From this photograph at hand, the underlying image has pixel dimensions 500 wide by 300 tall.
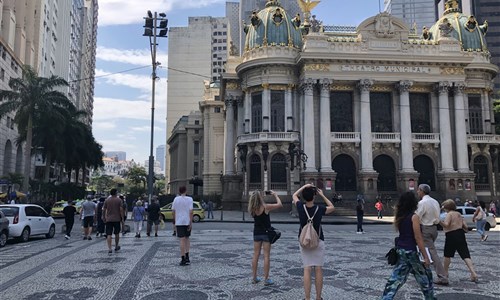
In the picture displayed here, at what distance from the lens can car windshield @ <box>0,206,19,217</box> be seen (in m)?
17.4

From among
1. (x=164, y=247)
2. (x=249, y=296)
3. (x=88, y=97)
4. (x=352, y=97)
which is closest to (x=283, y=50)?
(x=352, y=97)

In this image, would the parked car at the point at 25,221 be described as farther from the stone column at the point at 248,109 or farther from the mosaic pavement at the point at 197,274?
the stone column at the point at 248,109

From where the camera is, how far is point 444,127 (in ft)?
142

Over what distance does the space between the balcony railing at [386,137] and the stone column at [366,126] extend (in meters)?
0.97

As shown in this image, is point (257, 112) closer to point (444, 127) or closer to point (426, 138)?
point (426, 138)

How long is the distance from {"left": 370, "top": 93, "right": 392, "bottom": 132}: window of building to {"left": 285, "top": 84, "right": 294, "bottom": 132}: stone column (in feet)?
29.1

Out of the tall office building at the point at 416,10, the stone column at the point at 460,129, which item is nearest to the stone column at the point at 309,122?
the stone column at the point at 460,129

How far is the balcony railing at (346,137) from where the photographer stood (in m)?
42.6

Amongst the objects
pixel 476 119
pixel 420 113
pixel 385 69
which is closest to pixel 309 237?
pixel 385 69

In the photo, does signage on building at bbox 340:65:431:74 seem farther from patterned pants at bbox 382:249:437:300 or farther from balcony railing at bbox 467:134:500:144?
patterned pants at bbox 382:249:437:300

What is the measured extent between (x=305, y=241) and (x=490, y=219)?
25.6 m

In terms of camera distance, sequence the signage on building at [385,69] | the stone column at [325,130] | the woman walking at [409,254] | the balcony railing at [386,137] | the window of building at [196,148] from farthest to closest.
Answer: the window of building at [196,148] → the signage on building at [385,69] → the balcony railing at [386,137] → the stone column at [325,130] → the woman walking at [409,254]

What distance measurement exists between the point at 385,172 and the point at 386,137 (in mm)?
3694

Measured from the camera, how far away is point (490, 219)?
2697cm
